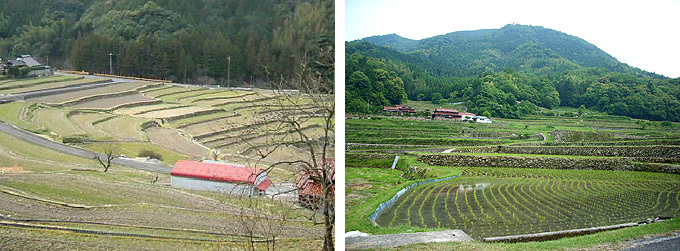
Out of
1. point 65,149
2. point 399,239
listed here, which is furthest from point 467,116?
point 65,149

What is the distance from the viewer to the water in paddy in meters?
3.78

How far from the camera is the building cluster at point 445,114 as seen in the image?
4.45 metres

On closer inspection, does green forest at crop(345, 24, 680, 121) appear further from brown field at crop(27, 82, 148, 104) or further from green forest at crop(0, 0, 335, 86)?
brown field at crop(27, 82, 148, 104)

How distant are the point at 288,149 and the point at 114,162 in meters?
1.09

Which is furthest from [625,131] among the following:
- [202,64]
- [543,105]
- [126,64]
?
[126,64]

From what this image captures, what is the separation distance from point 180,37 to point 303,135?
1014mm

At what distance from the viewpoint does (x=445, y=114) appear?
4539 mm

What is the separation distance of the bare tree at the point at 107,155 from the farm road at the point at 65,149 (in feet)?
0.05

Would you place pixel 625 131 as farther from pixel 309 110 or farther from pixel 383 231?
pixel 309 110

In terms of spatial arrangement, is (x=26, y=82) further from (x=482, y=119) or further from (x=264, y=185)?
(x=482, y=119)

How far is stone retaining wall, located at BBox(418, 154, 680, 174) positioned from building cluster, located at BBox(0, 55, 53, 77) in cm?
305

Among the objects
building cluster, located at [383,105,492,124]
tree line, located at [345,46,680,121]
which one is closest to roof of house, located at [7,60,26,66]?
tree line, located at [345,46,680,121]

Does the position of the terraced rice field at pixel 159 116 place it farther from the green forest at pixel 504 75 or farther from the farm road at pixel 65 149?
the green forest at pixel 504 75

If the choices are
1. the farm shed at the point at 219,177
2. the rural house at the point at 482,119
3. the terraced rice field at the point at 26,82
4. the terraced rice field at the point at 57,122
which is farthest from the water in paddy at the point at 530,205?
the terraced rice field at the point at 26,82
